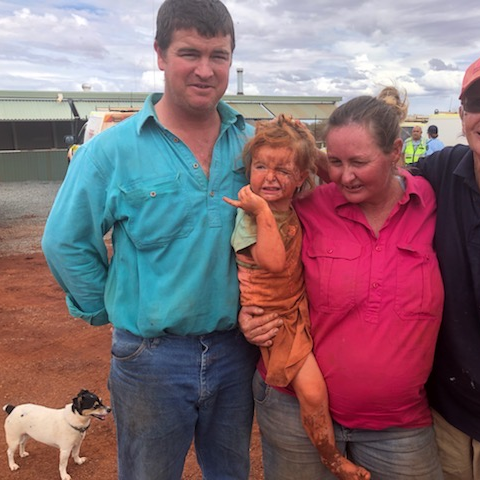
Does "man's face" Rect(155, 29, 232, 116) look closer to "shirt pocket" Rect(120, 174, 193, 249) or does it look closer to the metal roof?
"shirt pocket" Rect(120, 174, 193, 249)

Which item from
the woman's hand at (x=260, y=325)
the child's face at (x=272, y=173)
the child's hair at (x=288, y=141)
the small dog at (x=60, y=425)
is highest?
the child's hair at (x=288, y=141)

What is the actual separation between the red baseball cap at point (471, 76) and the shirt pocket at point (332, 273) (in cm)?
69

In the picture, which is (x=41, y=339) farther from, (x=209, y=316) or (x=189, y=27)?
(x=189, y=27)

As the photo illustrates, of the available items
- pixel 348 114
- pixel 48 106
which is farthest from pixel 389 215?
pixel 48 106

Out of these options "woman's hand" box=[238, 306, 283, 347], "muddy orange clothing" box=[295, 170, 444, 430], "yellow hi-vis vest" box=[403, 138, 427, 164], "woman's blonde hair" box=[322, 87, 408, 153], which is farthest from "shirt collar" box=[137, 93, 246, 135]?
"yellow hi-vis vest" box=[403, 138, 427, 164]

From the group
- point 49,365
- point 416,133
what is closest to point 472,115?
point 49,365

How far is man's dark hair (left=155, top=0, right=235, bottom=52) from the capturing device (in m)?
1.99

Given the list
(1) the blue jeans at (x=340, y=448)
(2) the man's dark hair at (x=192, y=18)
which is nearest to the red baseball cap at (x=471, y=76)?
(2) the man's dark hair at (x=192, y=18)

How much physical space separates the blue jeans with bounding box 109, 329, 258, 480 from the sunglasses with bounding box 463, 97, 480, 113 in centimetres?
132

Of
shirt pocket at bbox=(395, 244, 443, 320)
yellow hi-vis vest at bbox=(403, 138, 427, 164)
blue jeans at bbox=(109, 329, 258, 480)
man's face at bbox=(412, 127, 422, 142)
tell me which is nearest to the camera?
shirt pocket at bbox=(395, 244, 443, 320)

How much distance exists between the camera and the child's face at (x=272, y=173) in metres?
2.15

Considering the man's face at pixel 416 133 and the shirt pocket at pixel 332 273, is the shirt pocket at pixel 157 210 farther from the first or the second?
the man's face at pixel 416 133

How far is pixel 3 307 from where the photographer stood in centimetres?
692

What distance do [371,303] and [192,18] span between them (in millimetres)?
1289
